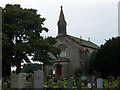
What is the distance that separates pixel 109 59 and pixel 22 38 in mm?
14750

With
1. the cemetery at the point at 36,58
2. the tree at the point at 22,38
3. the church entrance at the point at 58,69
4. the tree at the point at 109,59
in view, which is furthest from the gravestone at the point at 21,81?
the church entrance at the point at 58,69

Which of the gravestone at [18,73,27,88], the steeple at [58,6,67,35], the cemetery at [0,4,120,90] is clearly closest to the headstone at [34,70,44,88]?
the cemetery at [0,4,120,90]

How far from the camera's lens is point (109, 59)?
3878 centimetres

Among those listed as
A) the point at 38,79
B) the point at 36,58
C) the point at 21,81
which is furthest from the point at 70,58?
the point at 38,79

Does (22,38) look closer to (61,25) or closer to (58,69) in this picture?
(58,69)

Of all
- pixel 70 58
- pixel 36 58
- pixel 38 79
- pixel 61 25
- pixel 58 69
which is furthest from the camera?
pixel 61 25

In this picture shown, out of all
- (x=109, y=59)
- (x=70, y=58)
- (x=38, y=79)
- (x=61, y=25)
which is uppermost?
(x=61, y=25)

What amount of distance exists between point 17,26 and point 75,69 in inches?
934

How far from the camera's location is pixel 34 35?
3198 centimetres

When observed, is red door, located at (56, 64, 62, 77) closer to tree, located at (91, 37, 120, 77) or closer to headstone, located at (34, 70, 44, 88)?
tree, located at (91, 37, 120, 77)

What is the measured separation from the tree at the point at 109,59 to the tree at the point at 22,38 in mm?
9926

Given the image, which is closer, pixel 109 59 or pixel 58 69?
pixel 109 59

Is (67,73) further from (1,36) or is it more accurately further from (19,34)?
(1,36)

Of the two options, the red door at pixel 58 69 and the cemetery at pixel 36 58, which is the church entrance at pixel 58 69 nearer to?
the red door at pixel 58 69
